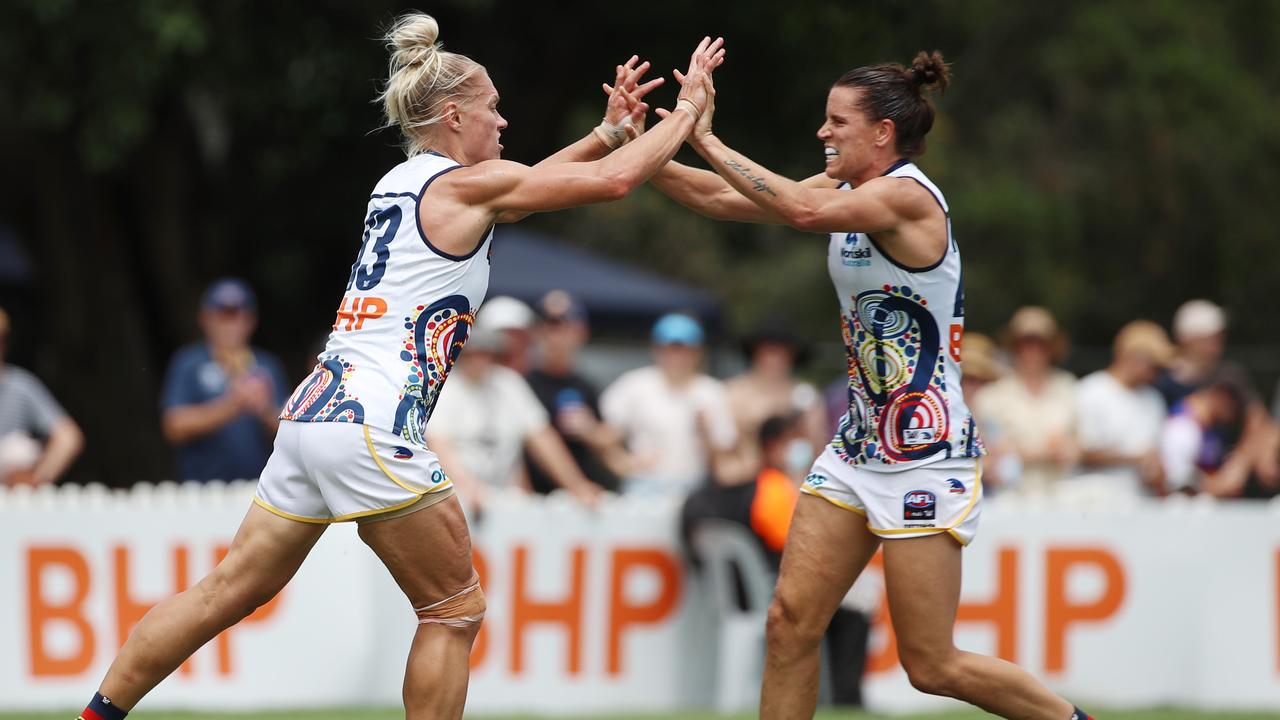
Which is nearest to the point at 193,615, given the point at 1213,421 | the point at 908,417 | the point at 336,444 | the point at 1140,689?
the point at 336,444

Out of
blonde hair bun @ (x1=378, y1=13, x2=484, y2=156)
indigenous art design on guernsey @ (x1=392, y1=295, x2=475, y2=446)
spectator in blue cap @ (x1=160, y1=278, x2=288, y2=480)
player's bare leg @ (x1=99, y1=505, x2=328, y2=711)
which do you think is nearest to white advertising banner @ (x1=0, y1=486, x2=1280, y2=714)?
spectator in blue cap @ (x1=160, y1=278, x2=288, y2=480)

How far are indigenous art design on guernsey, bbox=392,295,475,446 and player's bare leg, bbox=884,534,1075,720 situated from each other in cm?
155

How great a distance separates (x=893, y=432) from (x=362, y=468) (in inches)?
68.1

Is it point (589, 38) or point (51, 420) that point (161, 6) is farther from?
point (589, 38)

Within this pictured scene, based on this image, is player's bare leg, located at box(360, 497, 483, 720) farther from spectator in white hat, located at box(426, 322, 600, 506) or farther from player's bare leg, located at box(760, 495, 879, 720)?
spectator in white hat, located at box(426, 322, 600, 506)

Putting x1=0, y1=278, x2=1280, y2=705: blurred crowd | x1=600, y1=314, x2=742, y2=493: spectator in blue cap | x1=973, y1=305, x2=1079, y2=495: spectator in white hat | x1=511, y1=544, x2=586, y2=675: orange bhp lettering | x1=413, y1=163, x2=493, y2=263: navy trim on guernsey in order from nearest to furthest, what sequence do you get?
x1=413, y1=163, x2=493, y2=263: navy trim on guernsey, x1=511, y1=544, x2=586, y2=675: orange bhp lettering, x1=0, y1=278, x2=1280, y2=705: blurred crowd, x1=600, y1=314, x2=742, y2=493: spectator in blue cap, x1=973, y1=305, x2=1079, y2=495: spectator in white hat

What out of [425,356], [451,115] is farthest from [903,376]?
[451,115]

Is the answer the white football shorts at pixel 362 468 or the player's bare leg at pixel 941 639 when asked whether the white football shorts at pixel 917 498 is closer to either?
the player's bare leg at pixel 941 639

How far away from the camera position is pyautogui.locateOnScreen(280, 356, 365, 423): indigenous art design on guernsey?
5.06m

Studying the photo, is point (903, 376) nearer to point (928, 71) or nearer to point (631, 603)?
point (928, 71)

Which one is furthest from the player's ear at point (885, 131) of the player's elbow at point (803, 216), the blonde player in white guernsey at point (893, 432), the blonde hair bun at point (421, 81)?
the blonde hair bun at point (421, 81)

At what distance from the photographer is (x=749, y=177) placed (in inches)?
217

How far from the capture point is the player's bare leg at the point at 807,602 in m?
5.60

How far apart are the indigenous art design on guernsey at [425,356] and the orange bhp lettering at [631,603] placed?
14.4 feet
